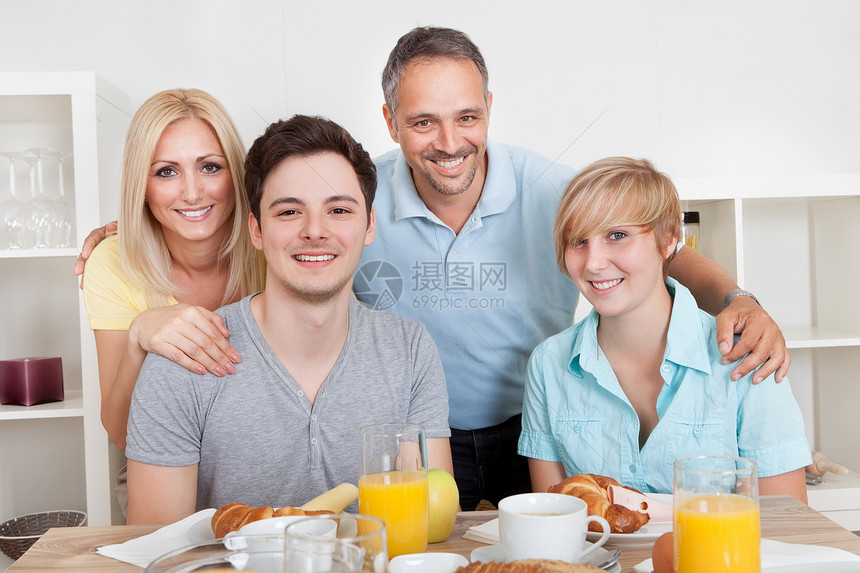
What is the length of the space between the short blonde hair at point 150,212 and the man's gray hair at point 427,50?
0.33m

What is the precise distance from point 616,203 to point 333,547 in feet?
2.96

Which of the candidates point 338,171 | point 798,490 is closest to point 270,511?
point 338,171

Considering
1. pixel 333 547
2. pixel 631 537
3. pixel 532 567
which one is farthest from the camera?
pixel 631 537

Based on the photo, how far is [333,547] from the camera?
20.5 inches

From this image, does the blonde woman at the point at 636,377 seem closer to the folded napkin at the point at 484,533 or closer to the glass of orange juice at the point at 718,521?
the folded napkin at the point at 484,533

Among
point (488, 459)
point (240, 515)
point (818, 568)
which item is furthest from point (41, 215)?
point (818, 568)

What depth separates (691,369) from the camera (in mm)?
1265

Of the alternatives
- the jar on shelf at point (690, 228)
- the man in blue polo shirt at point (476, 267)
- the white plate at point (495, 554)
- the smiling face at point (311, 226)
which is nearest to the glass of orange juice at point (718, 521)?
the white plate at point (495, 554)

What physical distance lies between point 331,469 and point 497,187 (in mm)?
682

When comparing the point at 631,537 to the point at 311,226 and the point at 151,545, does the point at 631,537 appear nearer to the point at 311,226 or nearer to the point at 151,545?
the point at 151,545

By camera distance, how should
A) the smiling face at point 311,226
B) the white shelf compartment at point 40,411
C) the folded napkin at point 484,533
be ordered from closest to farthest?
the folded napkin at point 484,533
the smiling face at point 311,226
the white shelf compartment at point 40,411

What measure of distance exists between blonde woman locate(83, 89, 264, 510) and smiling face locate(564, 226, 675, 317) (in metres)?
0.67

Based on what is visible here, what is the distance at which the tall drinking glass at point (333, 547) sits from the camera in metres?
0.52

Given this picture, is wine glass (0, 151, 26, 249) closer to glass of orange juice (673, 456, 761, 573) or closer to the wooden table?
the wooden table
